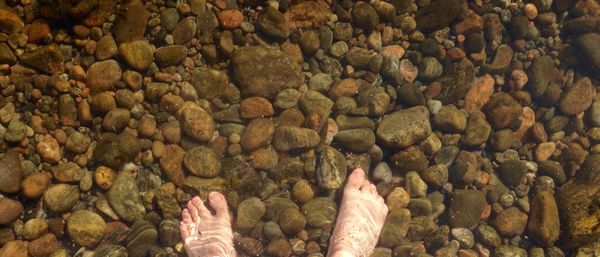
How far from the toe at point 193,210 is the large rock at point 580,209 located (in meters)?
3.94

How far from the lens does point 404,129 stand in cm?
463

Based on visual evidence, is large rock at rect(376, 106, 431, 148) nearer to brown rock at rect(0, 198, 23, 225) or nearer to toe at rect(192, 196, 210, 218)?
toe at rect(192, 196, 210, 218)

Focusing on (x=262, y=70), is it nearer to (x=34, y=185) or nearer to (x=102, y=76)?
(x=102, y=76)

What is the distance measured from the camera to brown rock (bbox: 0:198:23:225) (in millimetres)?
3982

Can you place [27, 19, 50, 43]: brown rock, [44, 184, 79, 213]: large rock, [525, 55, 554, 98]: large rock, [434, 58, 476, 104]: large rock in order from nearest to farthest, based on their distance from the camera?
[44, 184, 79, 213]: large rock, [27, 19, 50, 43]: brown rock, [434, 58, 476, 104]: large rock, [525, 55, 554, 98]: large rock

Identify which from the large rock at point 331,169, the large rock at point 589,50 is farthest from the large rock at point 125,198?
the large rock at point 589,50

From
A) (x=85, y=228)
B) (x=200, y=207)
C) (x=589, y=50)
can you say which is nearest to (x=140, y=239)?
(x=85, y=228)

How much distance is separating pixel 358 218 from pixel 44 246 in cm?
315

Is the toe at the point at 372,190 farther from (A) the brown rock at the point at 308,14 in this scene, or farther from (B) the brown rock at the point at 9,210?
(B) the brown rock at the point at 9,210

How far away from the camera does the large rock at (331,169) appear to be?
452 centimetres

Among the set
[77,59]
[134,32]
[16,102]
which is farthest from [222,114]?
[16,102]

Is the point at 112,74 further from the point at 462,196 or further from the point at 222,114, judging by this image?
the point at 462,196

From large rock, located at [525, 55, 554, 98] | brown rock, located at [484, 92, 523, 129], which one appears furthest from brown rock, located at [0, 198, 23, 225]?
large rock, located at [525, 55, 554, 98]

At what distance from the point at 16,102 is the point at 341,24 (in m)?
3.57
